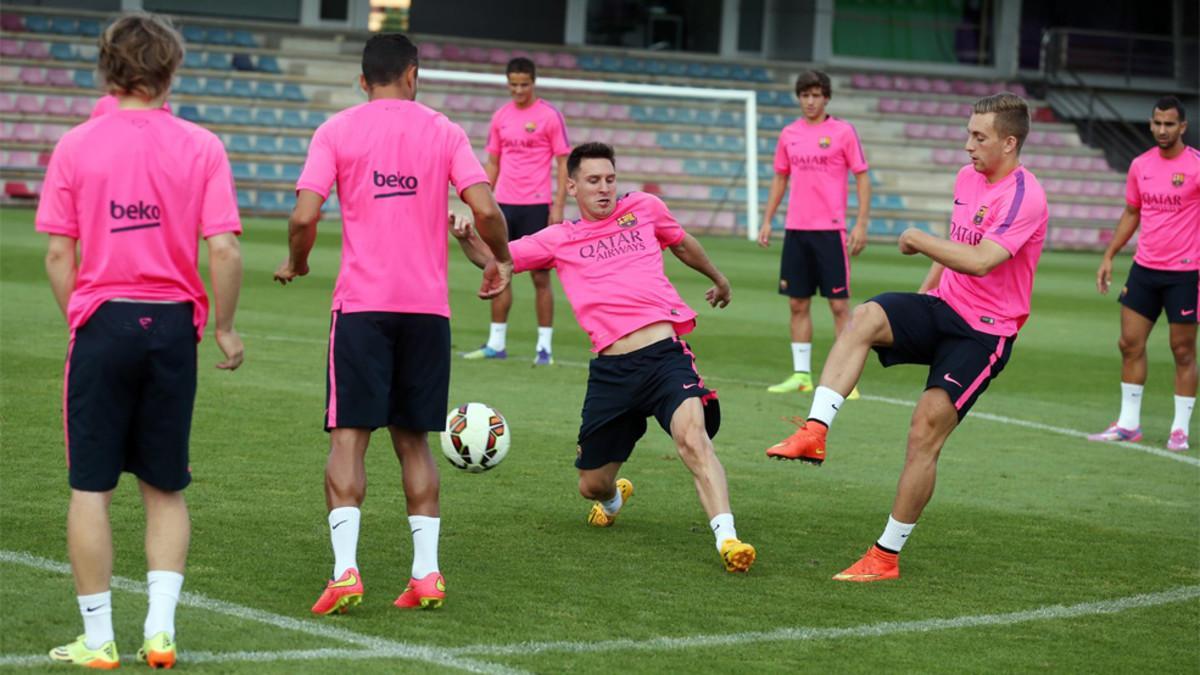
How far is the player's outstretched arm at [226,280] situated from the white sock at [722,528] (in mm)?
2263

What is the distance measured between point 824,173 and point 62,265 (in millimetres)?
8750

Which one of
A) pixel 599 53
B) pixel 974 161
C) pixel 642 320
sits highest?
pixel 599 53

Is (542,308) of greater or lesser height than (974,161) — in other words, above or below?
below

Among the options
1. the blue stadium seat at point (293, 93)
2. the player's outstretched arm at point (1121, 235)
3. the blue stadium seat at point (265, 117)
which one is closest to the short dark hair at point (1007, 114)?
the player's outstretched arm at point (1121, 235)

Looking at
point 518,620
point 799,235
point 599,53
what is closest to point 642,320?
point 518,620

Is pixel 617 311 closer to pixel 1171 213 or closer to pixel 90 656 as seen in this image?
pixel 90 656

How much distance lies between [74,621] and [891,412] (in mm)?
7219

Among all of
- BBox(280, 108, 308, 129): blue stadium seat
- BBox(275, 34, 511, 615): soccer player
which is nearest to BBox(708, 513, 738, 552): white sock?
BBox(275, 34, 511, 615): soccer player

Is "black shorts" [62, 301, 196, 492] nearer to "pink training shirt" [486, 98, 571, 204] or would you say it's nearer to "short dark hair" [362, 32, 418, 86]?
"short dark hair" [362, 32, 418, 86]

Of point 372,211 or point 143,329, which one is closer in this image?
point 143,329

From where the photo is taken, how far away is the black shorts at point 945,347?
653 centimetres

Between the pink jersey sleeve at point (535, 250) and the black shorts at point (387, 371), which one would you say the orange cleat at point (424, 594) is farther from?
the pink jersey sleeve at point (535, 250)

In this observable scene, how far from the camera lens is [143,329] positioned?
4699mm

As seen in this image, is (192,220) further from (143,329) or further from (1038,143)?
(1038,143)
